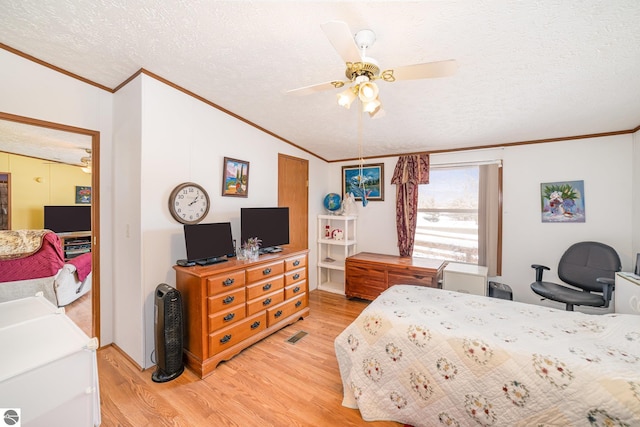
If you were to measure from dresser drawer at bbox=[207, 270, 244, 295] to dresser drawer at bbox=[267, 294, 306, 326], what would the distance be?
1.89 feet

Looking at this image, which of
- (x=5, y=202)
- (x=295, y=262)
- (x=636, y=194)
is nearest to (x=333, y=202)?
(x=295, y=262)

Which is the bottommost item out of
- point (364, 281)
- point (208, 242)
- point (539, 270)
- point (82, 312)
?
point (82, 312)

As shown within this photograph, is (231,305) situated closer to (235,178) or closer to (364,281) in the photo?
(235,178)

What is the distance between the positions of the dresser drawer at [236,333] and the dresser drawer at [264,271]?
395 millimetres

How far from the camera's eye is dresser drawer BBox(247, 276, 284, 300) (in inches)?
98.3

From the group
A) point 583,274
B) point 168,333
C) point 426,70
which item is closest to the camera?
point 426,70

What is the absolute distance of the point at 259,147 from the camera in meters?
3.25

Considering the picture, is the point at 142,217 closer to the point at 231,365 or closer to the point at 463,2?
the point at 231,365

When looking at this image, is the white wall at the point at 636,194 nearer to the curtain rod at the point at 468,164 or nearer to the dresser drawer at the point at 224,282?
the curtain rod at the point at 468,164

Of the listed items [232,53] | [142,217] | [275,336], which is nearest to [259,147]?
[232,53]

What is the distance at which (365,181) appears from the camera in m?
4.29

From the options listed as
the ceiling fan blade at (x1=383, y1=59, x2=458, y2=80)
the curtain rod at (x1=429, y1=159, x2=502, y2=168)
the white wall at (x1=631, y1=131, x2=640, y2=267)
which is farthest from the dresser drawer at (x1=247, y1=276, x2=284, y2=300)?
the white wall at (x1=631, y1=131, x2=640, y2=267)

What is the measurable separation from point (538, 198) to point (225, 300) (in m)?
3.93

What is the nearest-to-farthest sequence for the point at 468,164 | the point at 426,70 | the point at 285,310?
the point at 426,70 → the point at 285,310 → the point at 468,164
